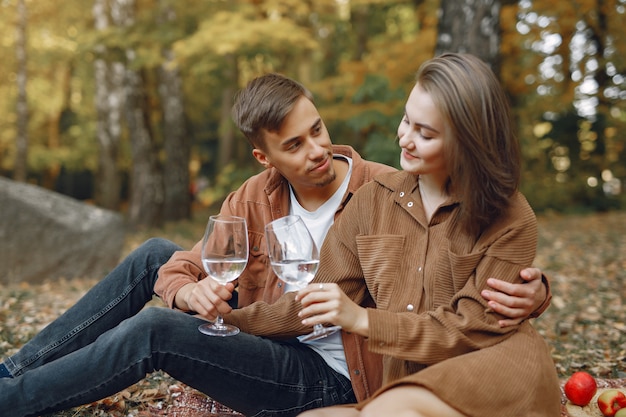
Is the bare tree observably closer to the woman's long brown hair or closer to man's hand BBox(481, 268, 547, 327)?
the woman's long brown hair

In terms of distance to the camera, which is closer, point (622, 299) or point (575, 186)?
point (622, 299)

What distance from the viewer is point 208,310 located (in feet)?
8.13

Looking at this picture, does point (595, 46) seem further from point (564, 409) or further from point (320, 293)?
point (320, 293)

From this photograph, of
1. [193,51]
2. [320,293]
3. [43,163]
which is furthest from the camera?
[43,163]

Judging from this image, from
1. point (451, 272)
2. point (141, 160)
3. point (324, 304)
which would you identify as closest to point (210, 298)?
point (324, 304)

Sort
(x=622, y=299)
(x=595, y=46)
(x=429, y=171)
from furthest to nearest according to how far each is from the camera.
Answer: (x=595, y=46) → (x=622, y=299) → (x=429, y=171)

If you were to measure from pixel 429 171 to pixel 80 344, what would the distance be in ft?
5.60

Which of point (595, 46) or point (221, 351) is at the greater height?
point (595, 46)

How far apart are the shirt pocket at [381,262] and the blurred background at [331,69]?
4.66m

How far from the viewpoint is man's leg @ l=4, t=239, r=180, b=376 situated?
2.85 m

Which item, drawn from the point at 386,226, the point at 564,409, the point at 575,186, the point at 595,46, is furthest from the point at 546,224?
the point at 386,226

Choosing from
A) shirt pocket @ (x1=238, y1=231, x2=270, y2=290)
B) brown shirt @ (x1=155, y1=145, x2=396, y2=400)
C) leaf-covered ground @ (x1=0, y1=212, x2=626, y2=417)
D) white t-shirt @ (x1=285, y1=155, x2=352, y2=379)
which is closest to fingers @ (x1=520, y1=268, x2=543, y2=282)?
white t-shirt @ (x1=285, y1=155, x2=352, y2=379)

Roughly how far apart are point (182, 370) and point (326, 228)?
881 mm

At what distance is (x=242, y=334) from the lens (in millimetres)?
2543
